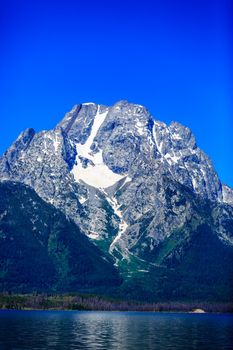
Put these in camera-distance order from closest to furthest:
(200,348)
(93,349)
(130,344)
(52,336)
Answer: (93,349), (200,348), (130,344), (52,336)

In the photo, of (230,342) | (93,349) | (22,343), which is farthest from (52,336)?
(230,342)

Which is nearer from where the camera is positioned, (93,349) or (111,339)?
(93,349)

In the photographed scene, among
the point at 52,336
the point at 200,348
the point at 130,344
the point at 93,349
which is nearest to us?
the point at 93,349

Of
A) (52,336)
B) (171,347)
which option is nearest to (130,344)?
(171,347)

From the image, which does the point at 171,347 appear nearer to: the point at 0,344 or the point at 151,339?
the point at 151,339

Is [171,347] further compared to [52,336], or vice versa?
[52,336]

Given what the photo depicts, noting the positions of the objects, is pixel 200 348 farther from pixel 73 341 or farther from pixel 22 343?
pixel 22 343

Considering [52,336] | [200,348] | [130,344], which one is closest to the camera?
[200,348]

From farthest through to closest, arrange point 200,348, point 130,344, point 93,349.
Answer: point 130,344 → point 200,348 → point 93,349

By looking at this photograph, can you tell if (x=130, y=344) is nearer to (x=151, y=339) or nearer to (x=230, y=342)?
(x=151, y=339)
